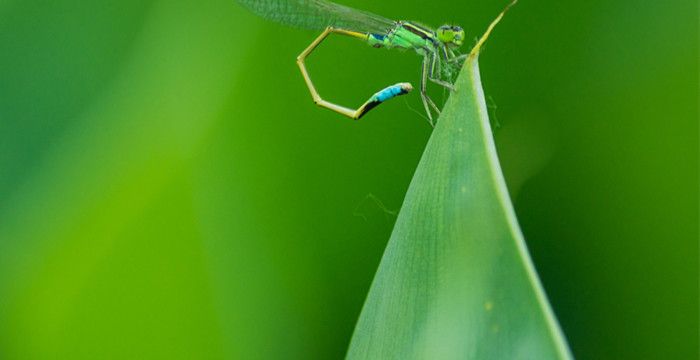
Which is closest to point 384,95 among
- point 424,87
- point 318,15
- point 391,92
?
point 391,92

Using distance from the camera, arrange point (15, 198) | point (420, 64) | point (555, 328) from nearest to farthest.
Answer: point (555, 328) < point (15, 198) < point (420, 64)

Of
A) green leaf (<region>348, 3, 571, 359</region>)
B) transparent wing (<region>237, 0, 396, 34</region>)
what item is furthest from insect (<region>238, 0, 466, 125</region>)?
green leaf (<region>348, 3, 571, 359</region>)

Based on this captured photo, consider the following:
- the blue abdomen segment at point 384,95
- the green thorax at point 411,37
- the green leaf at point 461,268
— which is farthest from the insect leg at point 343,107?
the green leaf at point 461,268

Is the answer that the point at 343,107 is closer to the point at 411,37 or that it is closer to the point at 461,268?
the point at 411,37

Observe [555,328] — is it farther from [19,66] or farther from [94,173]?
[19,66]

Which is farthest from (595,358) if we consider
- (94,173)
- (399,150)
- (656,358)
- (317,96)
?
(94,173)

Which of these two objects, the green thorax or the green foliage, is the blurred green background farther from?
the green foliage
